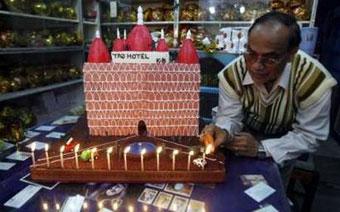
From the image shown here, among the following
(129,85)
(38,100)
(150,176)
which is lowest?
(38,100)

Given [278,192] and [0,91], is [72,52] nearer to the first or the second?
[0,91]

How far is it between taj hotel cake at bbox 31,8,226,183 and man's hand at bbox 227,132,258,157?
0.12 m

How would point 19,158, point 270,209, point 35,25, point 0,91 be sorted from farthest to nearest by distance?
point 35,25, point 0,91, point 19,158, point 270,209

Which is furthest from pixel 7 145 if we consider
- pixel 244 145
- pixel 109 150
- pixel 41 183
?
pixel 244 145

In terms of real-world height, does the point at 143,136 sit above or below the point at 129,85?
below

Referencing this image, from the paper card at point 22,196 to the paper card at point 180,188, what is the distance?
1.30 feet

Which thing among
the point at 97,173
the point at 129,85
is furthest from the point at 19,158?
the point at 129,85

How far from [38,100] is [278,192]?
8.68 feet

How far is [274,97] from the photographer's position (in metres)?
1.23

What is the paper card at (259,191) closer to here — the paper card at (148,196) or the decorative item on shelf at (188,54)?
the paper card at (148,196)

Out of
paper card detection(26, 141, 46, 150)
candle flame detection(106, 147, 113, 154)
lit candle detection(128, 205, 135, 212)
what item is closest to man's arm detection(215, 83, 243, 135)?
candle flame detection(106, 147, 113, 154)

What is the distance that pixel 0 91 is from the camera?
2.24 m

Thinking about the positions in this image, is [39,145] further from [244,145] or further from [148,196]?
[244,145]

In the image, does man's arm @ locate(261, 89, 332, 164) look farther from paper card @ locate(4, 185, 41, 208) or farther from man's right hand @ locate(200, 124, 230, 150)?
paper card @ locate(4, 185, 41, 208)
